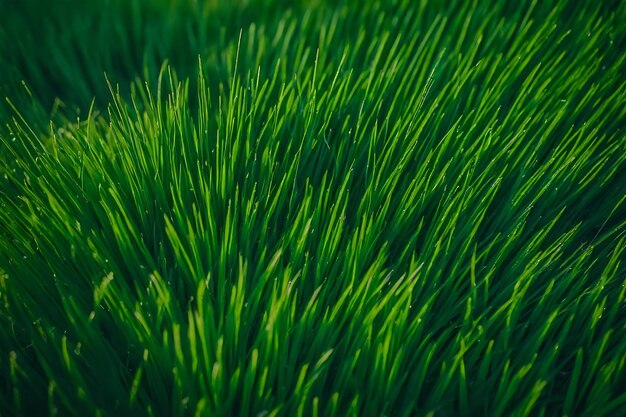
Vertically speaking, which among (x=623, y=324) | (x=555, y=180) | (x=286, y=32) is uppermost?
(x=286, y=32)

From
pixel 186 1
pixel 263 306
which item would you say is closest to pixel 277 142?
pixel 263 306

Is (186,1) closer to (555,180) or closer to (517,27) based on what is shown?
(517,27)

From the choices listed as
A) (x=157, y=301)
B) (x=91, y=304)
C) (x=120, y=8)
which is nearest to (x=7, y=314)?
(x=91, y=304)

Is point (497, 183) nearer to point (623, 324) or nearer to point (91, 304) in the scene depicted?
point (623, 324)

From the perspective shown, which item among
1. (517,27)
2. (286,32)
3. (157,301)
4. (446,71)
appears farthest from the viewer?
(286,32)

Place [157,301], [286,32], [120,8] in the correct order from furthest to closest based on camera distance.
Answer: [120,8] < [286,32] < [157,301]

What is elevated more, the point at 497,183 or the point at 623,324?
the point at 497,183

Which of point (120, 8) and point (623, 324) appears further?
point (120, 8)
